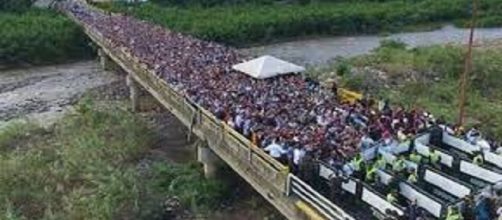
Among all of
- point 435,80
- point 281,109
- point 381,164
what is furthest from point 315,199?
point 435,80

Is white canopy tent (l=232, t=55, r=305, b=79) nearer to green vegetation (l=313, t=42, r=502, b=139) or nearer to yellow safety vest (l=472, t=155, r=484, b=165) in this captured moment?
green vegetation (l=313, t=42, r=502, b=139)

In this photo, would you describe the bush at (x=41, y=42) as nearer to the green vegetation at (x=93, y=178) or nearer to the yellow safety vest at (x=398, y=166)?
the green vegetation at (x=93, y=178)

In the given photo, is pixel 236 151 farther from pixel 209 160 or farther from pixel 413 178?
pixel 413 178

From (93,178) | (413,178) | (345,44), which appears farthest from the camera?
(345,44)

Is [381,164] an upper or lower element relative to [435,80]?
upper

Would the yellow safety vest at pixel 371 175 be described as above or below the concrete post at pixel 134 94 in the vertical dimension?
above

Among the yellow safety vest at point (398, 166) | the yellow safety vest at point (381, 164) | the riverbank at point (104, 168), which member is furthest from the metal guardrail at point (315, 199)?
the riverbank at point (104, 168)
